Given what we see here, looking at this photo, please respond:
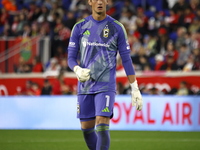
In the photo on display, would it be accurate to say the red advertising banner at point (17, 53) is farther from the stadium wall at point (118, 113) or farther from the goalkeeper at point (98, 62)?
the goalkeeper at point (98, 62)

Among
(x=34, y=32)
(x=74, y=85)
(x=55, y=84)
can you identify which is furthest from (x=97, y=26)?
(x=34, y=32)

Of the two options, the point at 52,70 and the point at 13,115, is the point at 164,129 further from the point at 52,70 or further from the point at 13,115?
the point at 52,70

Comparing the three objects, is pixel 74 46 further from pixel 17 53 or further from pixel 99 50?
pixel 17 53

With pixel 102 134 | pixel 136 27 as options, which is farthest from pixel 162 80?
pixel 102 134

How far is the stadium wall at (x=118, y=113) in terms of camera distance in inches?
527

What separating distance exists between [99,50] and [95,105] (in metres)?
0.69

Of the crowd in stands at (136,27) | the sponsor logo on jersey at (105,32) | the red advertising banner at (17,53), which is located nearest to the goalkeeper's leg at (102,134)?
the sponsor logo on jersey at (105,32)

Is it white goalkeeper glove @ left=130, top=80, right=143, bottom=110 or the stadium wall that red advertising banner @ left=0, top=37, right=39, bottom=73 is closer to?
the stadium wall

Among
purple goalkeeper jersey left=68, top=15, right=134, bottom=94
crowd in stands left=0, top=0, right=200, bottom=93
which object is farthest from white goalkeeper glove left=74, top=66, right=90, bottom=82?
crowd in stands left=0, top=0, right=200, bottom=93

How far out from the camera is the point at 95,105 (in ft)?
21.9

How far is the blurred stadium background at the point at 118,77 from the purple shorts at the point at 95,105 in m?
2.87

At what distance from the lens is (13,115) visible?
14383 mm

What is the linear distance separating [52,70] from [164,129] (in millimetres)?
5629

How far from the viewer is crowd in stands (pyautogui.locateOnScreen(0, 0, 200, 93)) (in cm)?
1631
